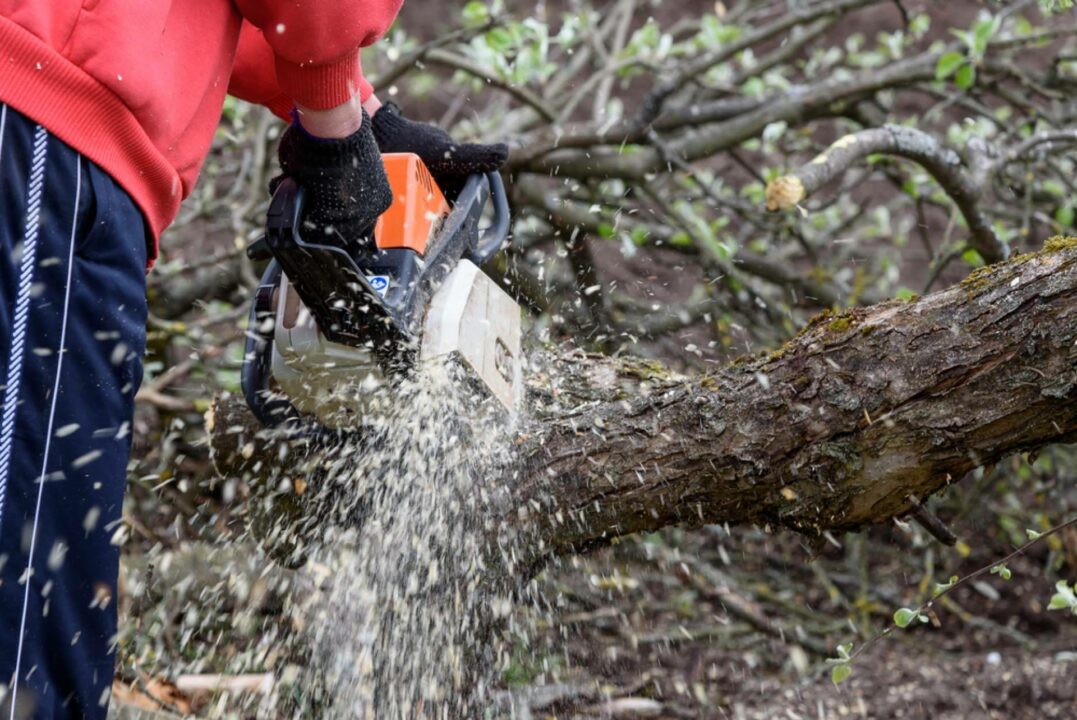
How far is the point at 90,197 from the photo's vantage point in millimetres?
1422

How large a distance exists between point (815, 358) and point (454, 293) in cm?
65

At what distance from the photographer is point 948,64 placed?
3021 mm

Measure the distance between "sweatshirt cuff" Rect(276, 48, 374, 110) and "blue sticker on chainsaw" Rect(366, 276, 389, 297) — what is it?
Answer: 327mm

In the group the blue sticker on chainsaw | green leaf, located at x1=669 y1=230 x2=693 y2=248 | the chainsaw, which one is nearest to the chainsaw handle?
the chainsaw

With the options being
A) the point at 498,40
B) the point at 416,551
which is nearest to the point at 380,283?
the point at 416,551

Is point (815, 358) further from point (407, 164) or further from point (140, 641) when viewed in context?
point (140, 641)

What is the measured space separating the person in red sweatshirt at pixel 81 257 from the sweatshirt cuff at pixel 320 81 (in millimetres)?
32

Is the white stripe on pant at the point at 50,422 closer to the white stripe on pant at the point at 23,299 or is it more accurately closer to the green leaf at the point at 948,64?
the white stripe on pant at the point at 23,299

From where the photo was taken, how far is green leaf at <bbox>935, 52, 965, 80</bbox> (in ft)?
9.86

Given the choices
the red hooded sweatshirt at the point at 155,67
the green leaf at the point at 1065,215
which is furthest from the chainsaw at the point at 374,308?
→ the green leaf at the point at 1065,215

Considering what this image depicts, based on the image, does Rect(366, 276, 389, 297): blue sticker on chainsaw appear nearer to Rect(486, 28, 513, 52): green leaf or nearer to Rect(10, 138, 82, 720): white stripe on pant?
Rect(10, 138, 82, 720): white stripe on pant

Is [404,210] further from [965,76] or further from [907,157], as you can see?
[965,76]

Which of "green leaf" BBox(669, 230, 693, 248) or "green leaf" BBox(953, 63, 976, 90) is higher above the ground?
"green leaf" BBox(953, 63, 976, 90)

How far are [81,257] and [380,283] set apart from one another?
22.3 inches
